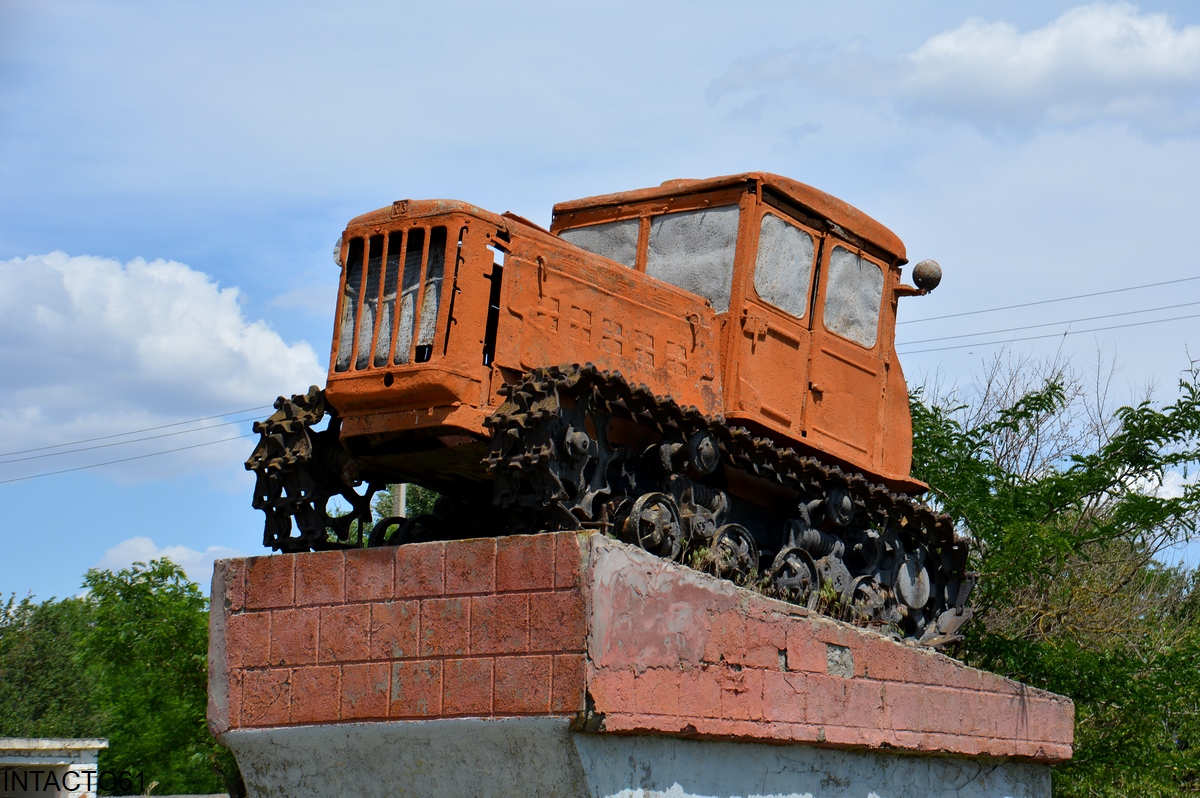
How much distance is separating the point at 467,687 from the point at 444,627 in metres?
0.33

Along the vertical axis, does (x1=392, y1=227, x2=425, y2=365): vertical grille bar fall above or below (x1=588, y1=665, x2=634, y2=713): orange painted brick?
above

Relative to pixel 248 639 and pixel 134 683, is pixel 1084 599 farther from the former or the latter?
pixel 134 683

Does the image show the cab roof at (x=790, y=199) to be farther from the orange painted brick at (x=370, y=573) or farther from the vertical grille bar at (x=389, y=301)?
the orange painted brick at (x=370, y=573)

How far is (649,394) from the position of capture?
8.23 metres

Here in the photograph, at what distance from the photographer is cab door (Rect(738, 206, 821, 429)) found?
372 inches

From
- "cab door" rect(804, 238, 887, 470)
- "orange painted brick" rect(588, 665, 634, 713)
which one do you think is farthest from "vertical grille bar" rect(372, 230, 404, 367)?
"cab door" rect(804, 238, 887, 470)

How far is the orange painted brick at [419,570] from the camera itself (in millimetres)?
7395

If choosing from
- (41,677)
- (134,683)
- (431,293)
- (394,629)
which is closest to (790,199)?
(431,293)

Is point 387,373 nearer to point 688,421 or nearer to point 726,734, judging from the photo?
point 688,421

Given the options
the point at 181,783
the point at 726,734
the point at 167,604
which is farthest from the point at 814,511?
the point at 181,783

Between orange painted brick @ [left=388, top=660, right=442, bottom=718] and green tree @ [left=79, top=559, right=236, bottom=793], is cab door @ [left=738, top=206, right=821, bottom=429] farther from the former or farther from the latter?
green tree @ [left=79, top=559, right=236, bottom=793]

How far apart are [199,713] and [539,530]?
39.3ft

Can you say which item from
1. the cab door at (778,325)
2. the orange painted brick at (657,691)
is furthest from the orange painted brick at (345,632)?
the cab door at (778,325)

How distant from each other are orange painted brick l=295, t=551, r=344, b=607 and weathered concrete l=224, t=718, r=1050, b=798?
0.67m
